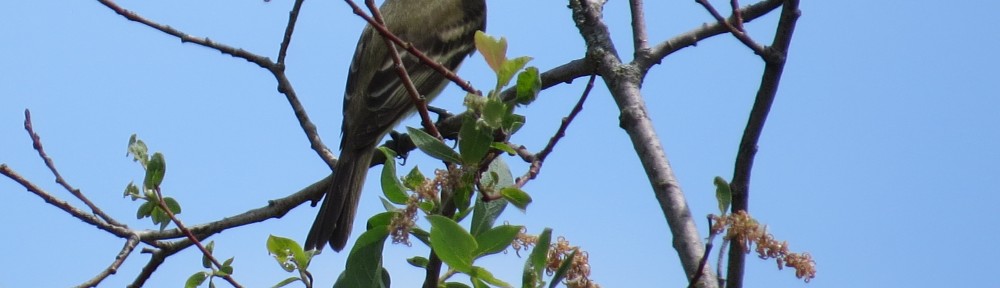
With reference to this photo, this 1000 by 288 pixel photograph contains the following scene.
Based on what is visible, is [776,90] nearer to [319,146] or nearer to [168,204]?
[168,204]

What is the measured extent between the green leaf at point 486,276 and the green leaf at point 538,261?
0.15 m

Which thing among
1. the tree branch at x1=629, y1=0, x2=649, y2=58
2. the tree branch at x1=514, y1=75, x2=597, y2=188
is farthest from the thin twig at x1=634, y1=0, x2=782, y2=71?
the tree branch at x1=514, y1=75, x2=597, y2=188

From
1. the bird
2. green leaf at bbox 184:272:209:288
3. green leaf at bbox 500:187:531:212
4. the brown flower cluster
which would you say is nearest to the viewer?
the brown flower cluster

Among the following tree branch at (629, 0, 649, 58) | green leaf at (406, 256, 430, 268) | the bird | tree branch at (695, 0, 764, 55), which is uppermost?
the bird

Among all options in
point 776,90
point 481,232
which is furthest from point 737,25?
point 481,232

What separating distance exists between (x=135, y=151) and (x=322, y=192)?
6.06 ft

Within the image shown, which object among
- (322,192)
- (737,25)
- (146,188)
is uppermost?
(322,192)

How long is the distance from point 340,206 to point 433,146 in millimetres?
2472

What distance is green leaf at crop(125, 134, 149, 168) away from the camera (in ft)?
10.5

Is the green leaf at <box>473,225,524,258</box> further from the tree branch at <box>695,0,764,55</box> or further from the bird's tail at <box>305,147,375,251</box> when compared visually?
the bird's tail at <box>305,147,375,251</box>

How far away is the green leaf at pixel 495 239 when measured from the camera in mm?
2344

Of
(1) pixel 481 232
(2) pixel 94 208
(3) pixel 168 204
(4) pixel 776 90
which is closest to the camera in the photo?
(1) pixel 481 232

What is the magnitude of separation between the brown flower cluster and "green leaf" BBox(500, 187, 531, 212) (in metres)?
0.41

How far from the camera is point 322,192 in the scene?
198 inches
